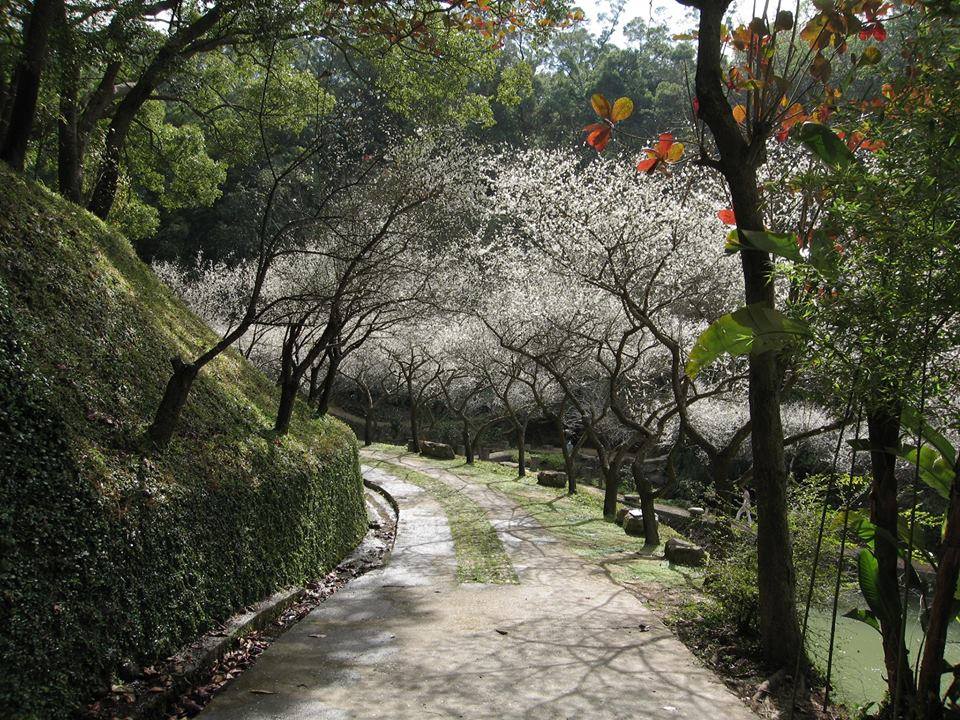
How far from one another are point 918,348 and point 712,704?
10.3 ft

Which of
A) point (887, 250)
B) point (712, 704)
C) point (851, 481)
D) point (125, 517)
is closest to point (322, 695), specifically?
point (125, 517)

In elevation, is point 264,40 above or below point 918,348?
above

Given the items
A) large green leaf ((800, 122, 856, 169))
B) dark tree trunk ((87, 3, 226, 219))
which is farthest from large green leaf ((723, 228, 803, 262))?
dark tree trunk ((87, 3, 226, 219))

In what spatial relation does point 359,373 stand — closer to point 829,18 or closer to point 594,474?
point 594,474

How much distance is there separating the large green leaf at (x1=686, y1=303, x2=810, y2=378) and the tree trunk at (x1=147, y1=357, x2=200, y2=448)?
163 inches

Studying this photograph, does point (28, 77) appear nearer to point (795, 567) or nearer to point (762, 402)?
point (762, 402)

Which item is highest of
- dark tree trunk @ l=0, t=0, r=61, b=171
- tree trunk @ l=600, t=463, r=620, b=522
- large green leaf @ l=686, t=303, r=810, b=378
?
dark tree trunk @ l=0, t=0, r=61, b=171

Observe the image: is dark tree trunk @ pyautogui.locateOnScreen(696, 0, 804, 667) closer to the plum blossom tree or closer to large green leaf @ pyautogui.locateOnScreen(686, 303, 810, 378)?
large green leaf @ pyautogui.locateOnScreen(686, 303, 810, 378)

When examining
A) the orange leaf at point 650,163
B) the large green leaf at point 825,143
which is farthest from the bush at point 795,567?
the orange leaf at point 650,163

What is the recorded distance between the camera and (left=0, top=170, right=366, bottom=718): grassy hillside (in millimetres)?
4078

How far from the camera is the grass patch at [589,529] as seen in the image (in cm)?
1050

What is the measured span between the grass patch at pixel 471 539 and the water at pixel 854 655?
12.7 feet

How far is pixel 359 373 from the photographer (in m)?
32.7

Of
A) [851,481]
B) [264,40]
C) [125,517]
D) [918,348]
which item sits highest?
[264,40]
